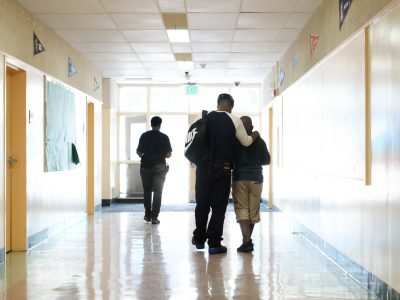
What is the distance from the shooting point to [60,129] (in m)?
6.60

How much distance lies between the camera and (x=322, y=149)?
5.13 m

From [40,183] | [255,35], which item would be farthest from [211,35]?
[40,183]

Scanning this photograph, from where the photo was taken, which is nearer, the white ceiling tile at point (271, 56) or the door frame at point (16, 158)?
the door frame at point (16, 158)

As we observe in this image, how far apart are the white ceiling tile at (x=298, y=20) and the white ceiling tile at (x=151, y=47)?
1.91m

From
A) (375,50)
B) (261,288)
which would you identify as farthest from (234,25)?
(261,288)

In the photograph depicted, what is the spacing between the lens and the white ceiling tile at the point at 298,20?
5730mm

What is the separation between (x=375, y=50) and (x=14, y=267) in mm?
3434

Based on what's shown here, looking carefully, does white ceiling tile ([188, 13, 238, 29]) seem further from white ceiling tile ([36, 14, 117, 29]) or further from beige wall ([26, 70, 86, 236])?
beige wall ([26, 70, 86, 236])

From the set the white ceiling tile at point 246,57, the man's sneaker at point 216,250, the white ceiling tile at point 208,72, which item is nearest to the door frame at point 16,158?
the man's sneaker at point 216,250

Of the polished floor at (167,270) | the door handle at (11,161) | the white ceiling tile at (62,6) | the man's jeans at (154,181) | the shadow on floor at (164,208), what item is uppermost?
the white ceiling tile at (62,6)

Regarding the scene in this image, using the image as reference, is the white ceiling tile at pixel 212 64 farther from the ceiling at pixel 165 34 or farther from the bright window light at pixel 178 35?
the bright window light at pixel 178 35

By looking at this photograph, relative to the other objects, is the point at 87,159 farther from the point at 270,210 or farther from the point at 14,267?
the point at 14,267

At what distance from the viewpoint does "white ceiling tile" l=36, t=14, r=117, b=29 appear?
5.78m

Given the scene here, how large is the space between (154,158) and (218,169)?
2.59 meters
